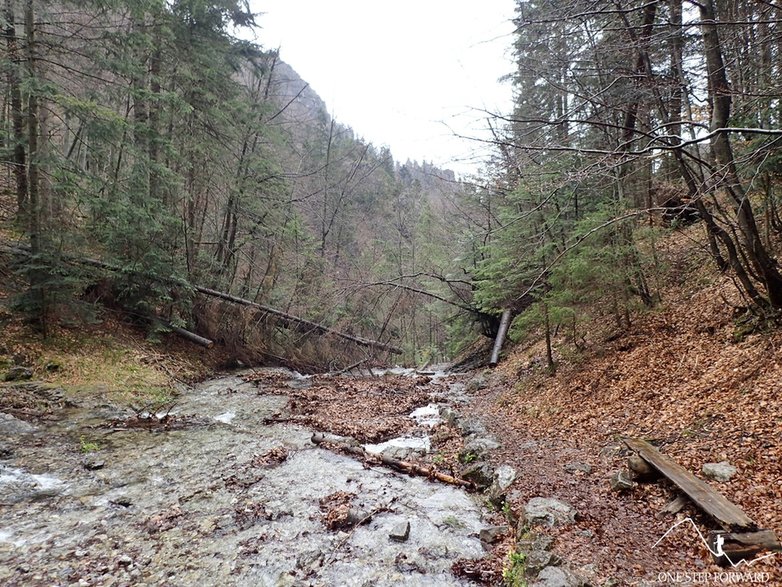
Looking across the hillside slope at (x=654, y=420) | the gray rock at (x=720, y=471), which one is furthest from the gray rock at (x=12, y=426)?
the gray rock at (x=720, y=471)

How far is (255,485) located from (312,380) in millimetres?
9438

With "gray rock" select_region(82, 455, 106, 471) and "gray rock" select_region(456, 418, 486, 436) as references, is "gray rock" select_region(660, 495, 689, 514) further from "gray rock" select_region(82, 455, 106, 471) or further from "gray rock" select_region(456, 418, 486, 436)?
"gray rock" select_region(82, 455, 106, 471)

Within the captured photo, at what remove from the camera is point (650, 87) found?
5816mm

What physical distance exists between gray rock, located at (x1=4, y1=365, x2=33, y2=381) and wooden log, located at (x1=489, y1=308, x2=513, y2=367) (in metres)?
13.0

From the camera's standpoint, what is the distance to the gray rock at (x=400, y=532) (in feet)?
15.2

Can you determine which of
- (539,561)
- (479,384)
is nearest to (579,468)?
(539,561)

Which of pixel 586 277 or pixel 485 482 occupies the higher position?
pixel 586 277

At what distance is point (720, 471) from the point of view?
4320 mm

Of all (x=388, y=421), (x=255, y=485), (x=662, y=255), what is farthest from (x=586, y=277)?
(x=255, y=485)

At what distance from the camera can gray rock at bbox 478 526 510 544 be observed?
450 centimetres

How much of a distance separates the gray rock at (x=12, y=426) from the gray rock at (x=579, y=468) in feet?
28.4

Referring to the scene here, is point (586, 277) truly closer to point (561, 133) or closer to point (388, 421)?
point (561, 133)

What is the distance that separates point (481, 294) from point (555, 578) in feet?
29.8

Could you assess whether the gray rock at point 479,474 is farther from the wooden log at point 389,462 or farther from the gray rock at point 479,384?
the gray rock at point 479,384
